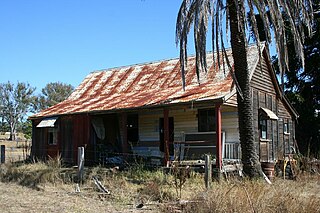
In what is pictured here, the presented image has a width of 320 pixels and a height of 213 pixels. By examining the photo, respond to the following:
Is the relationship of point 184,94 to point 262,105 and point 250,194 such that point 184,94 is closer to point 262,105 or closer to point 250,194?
point 262,105

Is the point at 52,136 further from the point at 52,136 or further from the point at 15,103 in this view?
the point at 15,103

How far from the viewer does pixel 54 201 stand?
1080 cm

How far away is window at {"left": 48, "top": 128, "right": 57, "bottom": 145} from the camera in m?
23.2

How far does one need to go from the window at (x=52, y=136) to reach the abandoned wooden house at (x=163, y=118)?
6 cm

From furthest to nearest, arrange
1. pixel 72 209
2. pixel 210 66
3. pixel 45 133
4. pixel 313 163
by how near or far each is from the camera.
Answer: pixel 45 133, pixel 210 66, pixel 313 163, pixel 72 209

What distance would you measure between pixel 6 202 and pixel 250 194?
6469 mm

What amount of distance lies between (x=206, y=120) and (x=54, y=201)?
10044mm

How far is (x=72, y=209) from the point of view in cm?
980

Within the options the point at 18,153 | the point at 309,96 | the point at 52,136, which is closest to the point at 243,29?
the point at 52,136

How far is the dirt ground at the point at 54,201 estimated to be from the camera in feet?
32.5

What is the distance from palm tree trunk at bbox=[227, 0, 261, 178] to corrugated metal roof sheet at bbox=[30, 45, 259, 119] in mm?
1751

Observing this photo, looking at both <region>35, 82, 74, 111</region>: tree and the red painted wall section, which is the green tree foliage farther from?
<region>35, 82, 74, 111</region>: tree

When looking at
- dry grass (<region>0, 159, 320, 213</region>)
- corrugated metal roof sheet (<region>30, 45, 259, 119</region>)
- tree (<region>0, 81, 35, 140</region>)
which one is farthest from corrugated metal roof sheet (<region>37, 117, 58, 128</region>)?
tree (<region>0, 81, 35, 140</region>)

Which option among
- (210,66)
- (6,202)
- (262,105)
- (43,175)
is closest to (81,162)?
(43,175)
